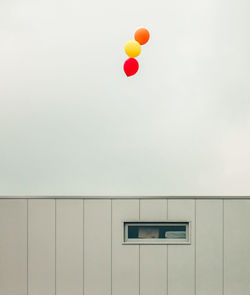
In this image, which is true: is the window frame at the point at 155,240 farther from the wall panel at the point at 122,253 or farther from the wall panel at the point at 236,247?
the wall panel at the point at 236,247

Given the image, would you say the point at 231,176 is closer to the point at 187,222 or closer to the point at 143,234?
the point at 187,222

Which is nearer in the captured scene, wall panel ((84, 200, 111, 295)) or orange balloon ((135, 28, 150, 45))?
orange balloon ((135, 28, 150, 45))

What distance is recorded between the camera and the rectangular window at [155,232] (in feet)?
10.7

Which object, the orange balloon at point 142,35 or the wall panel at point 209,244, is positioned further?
the wall panel at point 209,244

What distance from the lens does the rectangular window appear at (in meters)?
3.27

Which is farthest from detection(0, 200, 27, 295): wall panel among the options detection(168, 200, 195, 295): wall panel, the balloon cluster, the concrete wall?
the balloon cluster

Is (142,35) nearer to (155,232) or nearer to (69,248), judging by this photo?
(155,232)

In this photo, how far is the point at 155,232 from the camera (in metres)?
3.29

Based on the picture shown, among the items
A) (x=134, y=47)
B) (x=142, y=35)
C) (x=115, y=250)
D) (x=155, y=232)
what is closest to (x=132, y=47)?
(x=134, y=47)

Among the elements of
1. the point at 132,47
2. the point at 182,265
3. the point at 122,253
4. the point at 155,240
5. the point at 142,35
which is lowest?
the point at 182,265

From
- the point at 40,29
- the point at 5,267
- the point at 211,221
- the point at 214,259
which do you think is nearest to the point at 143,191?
the point at 211,221

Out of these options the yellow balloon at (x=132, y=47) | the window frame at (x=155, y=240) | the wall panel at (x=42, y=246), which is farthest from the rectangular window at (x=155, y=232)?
the yellow balloon at (x=132, y=47)

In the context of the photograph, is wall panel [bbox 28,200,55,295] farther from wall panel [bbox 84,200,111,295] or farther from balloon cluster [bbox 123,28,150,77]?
balloon cluster [bbox 123,28,150,77]

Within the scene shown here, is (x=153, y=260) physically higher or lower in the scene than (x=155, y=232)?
lower
